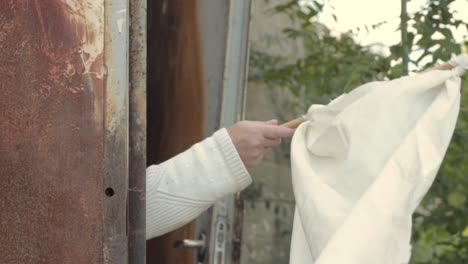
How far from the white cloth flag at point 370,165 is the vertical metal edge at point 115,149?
0.33 meters

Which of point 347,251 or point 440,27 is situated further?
point 440,27

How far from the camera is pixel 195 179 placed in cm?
189

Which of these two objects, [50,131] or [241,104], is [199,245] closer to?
[241,104]

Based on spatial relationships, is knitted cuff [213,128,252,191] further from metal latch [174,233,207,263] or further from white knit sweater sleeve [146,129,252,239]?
metal latch [174,233,207,263]

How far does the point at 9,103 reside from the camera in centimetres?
168

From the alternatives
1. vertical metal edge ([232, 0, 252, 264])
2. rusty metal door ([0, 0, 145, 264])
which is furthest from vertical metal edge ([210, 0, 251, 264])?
rusty metal door ([0, 0, 145, 264])

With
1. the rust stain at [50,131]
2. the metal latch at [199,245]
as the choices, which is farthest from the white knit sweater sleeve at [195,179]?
the metal latch at [199,245]

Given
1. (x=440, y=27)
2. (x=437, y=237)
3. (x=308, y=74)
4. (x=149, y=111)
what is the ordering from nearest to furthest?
(x=440, y=27) < (x=437, y=237) < (x=308, y=74) < (x=149, y=111)

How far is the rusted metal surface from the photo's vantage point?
1.65 m

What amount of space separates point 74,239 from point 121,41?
38 cm

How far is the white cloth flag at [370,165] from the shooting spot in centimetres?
153

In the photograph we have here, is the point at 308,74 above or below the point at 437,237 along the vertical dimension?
above

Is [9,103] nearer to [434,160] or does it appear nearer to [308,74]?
[434,160]

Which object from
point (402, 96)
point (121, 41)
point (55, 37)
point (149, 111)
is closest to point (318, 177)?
point (402, 96)
